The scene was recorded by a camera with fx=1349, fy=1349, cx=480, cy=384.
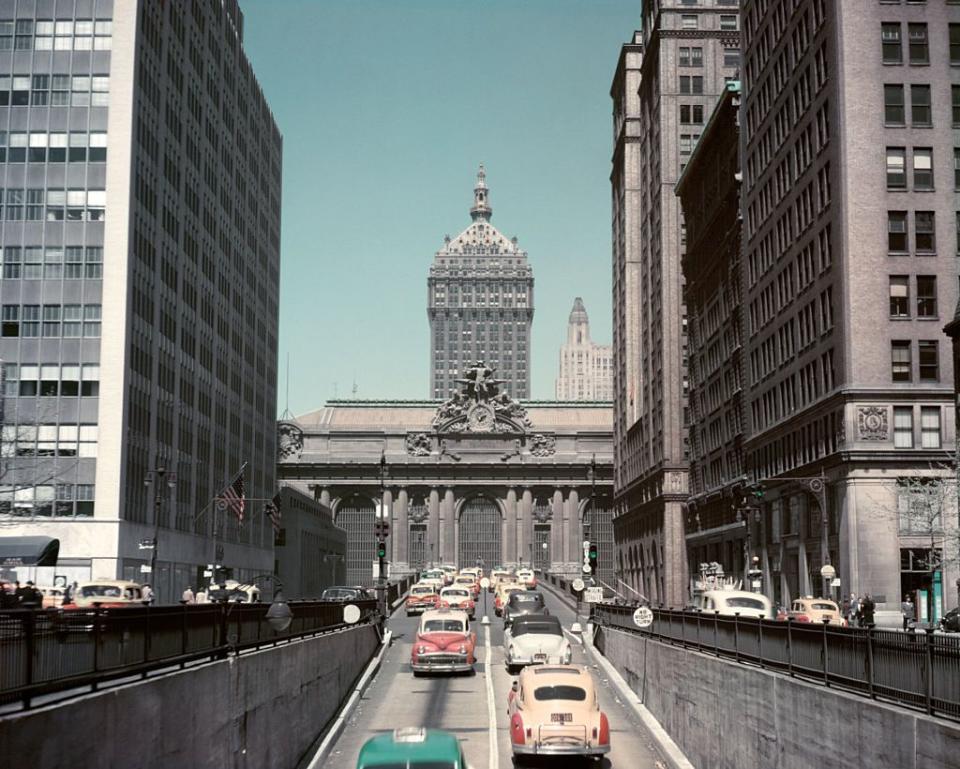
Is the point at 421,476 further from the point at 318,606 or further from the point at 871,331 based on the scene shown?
the point at 318,606

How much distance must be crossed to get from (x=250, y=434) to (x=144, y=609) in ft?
315

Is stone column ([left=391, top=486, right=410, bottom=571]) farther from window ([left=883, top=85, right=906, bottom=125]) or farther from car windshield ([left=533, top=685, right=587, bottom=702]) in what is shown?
car windshield ([left=533, top=685, right=587, bottom=702])

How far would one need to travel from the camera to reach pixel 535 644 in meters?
46.2

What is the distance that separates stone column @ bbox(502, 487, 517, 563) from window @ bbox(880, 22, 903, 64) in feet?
355

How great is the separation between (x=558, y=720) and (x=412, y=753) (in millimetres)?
11131

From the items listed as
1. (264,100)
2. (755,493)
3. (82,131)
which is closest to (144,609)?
(755,493)

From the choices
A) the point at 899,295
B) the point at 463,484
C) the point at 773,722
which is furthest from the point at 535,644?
the point at 463,484

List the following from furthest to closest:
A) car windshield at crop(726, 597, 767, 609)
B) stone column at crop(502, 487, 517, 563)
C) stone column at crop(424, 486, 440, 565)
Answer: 1. stone column at crop(502, 487, 517, 563)
2. stone column at crop(424, 486, 440, 565)
3. car windshield at crop(726, 597, 767, 609)

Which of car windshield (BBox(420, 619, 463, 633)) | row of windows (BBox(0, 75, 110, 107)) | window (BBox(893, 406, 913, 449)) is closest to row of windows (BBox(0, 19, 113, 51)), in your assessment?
row of windows (BBox(0, 75, 110, 107))

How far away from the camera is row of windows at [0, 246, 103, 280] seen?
2955 inches

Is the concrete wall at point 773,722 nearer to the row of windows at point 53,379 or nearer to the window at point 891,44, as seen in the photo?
the window at point 891,44

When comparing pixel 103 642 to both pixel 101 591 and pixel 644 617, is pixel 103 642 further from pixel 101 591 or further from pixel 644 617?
pixel 644 617

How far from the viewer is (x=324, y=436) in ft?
553

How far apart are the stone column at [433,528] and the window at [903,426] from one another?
4184 inches
